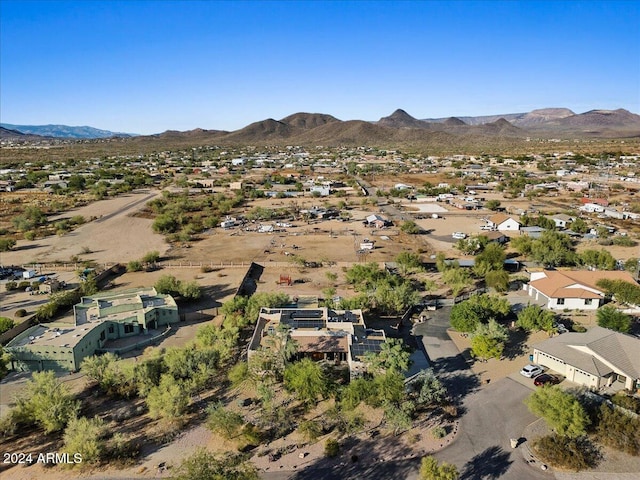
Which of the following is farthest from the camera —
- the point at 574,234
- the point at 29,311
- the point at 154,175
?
the point at 154,175

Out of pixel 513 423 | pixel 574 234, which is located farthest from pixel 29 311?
pixel 574 234

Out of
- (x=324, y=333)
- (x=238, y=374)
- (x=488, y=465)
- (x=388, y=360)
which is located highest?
(x=388, y=360)

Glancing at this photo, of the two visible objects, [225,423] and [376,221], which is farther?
[376,221]

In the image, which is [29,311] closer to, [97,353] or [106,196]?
[97,353]

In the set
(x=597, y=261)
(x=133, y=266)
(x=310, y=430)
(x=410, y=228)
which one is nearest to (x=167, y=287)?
(x=133, y=266)

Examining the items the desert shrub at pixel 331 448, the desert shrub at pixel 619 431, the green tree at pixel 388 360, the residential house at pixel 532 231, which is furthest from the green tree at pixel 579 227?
the desert shrub at pixel 331 448

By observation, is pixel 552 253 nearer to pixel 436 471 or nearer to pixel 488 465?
pixel 488 465

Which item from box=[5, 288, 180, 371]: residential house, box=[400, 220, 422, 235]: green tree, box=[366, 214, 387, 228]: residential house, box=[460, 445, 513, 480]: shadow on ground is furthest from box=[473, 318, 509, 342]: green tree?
box=[366, 214, 387, 228]: residential house
